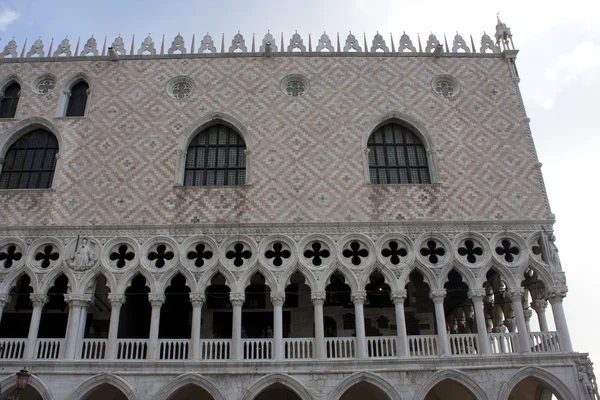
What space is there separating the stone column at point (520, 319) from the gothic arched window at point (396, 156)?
3.80 m

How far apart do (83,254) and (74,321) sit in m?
1.73

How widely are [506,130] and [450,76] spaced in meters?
2.41

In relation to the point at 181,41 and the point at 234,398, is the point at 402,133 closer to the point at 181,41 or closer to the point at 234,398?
the point at 181,41

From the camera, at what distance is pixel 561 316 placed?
45.6 feet

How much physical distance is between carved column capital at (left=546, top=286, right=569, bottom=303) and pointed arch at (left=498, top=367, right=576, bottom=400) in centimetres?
188

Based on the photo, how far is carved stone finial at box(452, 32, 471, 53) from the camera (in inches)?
693

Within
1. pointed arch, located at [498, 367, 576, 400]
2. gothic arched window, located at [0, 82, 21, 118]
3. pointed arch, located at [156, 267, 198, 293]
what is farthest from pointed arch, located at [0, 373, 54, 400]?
pointed arch, located at [498, 367, 576, 400]

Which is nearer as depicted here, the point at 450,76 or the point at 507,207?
the point at 507,207

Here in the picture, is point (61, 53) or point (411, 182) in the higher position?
point (61, 53)

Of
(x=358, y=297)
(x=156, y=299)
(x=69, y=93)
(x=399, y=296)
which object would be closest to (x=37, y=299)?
(x=156, y=299)

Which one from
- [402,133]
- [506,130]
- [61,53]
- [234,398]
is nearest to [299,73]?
[402,133]

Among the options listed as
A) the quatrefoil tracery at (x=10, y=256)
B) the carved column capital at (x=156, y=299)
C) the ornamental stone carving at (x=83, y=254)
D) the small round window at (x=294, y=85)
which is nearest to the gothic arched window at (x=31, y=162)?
the quatrefoil tracery at (x=10, y=256)

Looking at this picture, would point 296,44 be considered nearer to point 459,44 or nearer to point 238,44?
point 238,44

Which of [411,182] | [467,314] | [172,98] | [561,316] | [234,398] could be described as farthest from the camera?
[467,314]
